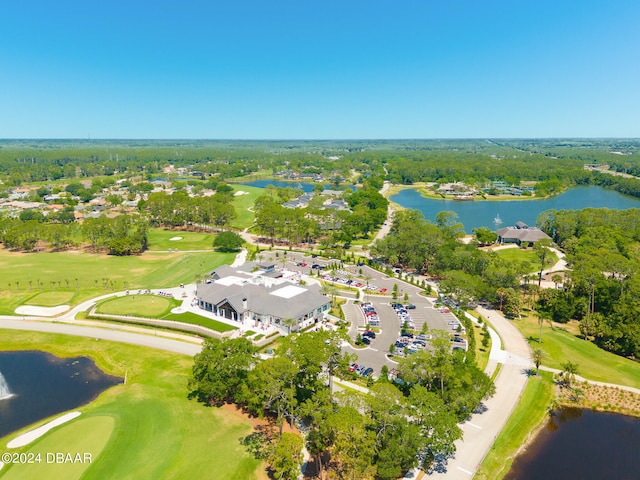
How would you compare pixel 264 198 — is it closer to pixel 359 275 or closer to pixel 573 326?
pixel 359 275

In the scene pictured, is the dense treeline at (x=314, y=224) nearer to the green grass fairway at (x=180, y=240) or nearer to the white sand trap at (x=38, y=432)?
the green grass fairway at (x=180, y=240)

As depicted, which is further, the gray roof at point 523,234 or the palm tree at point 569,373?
the gray roof at point 523,234

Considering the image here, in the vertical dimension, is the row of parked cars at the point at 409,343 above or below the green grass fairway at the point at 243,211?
below

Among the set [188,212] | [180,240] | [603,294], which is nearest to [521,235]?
[603,294]

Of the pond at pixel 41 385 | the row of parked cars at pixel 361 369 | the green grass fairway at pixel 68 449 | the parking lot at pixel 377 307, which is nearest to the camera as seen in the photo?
the green grass fairway at pixel 68 449

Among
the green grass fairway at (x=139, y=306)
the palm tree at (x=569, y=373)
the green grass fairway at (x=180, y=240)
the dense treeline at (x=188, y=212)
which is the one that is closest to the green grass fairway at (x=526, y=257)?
the palm tree at (x=569, y=373)

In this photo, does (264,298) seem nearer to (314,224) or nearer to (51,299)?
(51,299)

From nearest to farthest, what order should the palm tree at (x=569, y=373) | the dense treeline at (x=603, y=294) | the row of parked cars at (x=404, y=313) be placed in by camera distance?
the palm tree at (x=569, y=373), the dense treeline at (x=603, y=294), the row of parked cars at (x=404, y=313)

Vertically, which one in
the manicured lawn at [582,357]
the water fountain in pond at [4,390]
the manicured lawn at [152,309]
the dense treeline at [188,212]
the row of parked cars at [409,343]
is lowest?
the manicured lawn at [582,357]
